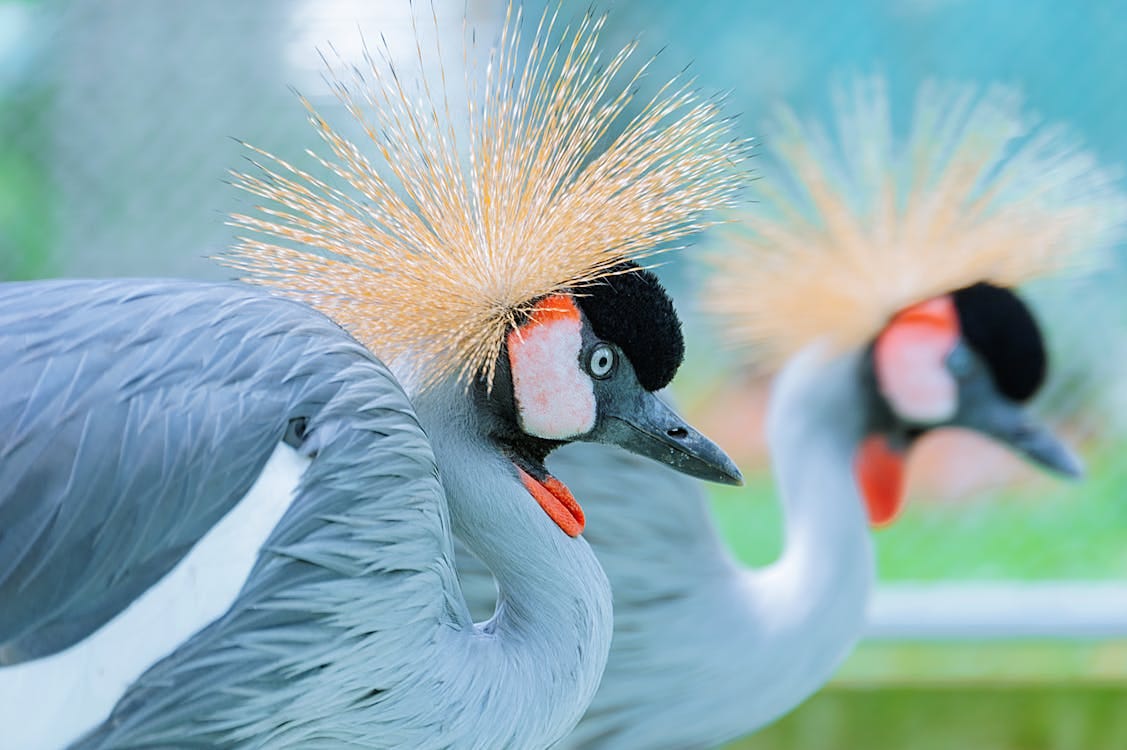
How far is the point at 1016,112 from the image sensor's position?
1577 mm

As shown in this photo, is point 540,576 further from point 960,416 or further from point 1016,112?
point 1016,112

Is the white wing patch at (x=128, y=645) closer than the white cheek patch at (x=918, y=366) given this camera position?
Yes

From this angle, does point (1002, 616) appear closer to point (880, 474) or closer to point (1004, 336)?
point (880, 474)

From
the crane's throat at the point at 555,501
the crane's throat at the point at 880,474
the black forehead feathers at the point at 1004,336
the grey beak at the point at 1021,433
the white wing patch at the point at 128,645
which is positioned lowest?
the white wing patch at the point at 128,645

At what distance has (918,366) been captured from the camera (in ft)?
4.37

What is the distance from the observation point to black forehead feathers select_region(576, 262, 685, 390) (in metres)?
0.67

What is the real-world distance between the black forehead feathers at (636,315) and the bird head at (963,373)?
2.34ft

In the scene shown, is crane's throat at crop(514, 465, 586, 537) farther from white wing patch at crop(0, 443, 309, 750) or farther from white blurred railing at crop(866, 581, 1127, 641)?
white blurred railing at crop(866, 581, 1127, 641)

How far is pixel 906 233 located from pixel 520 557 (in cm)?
82

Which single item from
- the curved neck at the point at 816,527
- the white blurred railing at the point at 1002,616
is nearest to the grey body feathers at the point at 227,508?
the curved neck at the point at 816,527

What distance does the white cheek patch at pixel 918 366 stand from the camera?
133 centimetres

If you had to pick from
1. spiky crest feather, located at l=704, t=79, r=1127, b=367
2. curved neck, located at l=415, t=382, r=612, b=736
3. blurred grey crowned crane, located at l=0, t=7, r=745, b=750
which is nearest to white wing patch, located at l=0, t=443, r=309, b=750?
blurred grey crowned crane, located at l=0, t=7, r=745, b=750

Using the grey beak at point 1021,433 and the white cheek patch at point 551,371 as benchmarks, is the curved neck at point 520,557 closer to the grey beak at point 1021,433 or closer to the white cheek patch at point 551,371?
the white cheek patch at point 551,371

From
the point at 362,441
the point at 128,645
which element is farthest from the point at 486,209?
the point at 128,645
